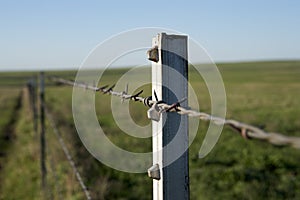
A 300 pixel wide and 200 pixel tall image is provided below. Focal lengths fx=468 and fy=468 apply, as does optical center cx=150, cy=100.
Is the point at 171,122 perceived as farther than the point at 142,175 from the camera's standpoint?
No

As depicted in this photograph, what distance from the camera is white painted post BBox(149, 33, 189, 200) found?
1.72 metres

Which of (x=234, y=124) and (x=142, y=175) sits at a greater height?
(x=234, y=124)

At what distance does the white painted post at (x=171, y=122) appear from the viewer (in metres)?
1.72

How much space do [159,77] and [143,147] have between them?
8477mm

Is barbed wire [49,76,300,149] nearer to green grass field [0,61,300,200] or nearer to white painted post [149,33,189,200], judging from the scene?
white painted post [149,33,189,200]

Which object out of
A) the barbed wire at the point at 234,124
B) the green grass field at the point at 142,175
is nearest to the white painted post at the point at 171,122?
the barbed wire at the point at 234,124

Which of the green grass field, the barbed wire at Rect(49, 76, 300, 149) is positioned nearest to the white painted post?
the barbed wire at Rect(49, 76, 300, 149)

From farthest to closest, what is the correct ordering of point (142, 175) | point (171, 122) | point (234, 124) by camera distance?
point (142, 175) < point (171, 122) < point (234, 124)

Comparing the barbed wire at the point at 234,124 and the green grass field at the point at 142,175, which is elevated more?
the barbed wire at the point at 234,124

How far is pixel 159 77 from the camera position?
1723 mm

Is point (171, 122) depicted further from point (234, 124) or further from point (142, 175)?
point (142, 175)

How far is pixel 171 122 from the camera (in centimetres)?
174

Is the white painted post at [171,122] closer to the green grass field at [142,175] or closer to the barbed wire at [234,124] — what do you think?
the barbed wire at [234,124]

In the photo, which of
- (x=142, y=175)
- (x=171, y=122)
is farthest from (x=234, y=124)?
(x=142, y=175)
